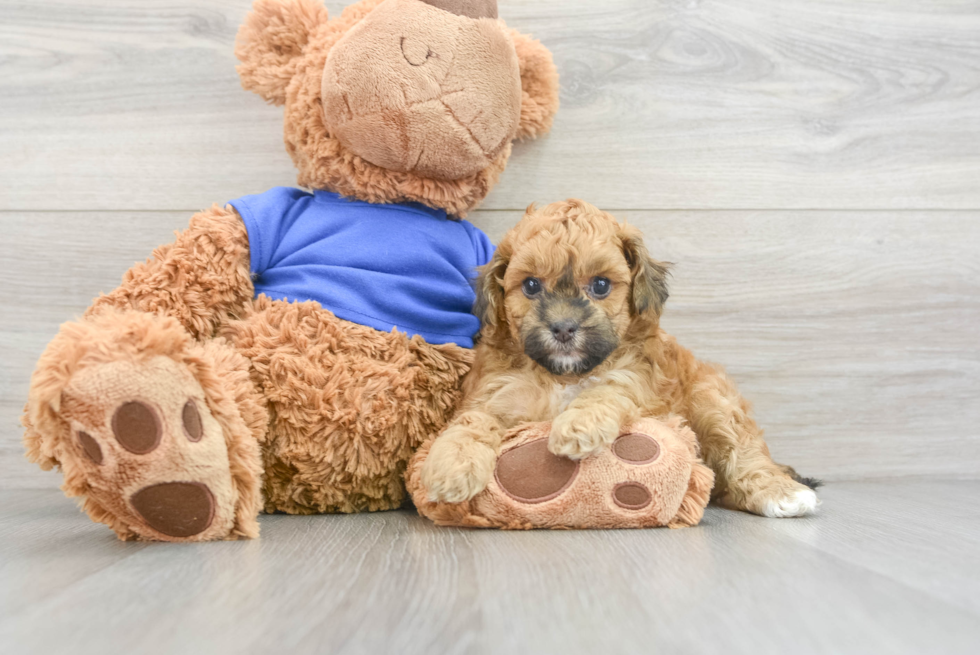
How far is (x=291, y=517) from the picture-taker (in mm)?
1560

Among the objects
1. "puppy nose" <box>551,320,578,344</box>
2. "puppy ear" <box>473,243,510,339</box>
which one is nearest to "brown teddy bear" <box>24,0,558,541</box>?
"puppy ear" <box>473,243,510,339</box>

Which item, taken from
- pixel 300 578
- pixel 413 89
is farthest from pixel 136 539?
pixel 413 89

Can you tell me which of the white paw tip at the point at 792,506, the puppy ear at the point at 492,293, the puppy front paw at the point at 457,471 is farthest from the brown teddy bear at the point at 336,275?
the white paw tip at the point at 792,506

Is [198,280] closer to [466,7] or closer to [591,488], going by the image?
[466,7]

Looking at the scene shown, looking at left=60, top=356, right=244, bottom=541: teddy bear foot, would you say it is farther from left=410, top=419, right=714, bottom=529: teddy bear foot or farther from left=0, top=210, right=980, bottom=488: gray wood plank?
left=0, top=210, right=980, bottom=488: gray wood plank

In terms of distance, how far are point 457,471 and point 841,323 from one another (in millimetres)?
1422

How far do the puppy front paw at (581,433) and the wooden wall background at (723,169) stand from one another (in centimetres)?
84

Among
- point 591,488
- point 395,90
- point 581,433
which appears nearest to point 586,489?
point 591,488

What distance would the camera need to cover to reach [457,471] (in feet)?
4.34

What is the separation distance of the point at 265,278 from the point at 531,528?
2.79 feet

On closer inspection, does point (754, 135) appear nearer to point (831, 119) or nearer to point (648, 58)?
point (831, 119)

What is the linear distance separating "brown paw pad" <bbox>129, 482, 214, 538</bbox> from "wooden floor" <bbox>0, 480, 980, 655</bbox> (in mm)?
48

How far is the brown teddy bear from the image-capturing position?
1.31 m

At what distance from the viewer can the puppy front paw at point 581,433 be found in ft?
4.39
